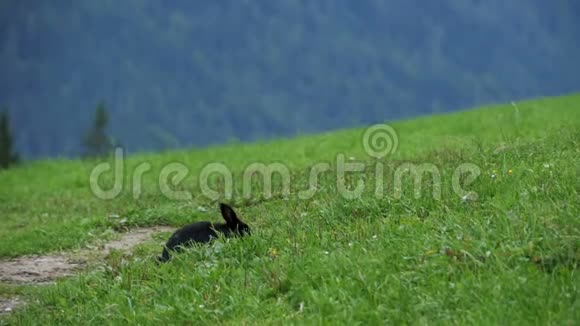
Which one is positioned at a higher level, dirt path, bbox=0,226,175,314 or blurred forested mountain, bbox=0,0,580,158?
blurred forested mountain, bbox=0,0,580,158

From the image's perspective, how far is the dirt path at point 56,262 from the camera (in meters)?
9.29

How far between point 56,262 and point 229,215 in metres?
2.98

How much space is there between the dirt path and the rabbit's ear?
2.18 metres

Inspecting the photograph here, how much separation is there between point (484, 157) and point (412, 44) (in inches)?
7455

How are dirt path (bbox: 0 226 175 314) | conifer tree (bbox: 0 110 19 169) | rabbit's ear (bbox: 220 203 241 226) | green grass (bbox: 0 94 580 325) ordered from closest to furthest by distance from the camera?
1. green grass (bbox: 0 94 580 325)
2. rabbit's ear (bbox: 220 203 241 226)
3. dirt path (bbox: 0 226 175 314)
4. conifer tree (bbox: 0 110 19 169)

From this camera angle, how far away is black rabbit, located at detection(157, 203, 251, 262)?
8.11 metres

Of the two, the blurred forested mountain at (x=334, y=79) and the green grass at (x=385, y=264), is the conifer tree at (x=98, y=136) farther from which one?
the blurred forested mountain at (x=334, y=79)

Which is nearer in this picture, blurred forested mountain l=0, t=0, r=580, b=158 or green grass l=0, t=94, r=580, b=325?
green grass l=0, t=94, r=580, b=325

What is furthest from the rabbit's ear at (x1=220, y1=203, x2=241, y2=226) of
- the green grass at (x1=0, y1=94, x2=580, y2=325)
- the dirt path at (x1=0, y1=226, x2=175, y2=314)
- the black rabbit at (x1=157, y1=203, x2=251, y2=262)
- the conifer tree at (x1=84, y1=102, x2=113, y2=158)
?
the conifer tree at (x1=84, y1=102, x2=113, y2=158)

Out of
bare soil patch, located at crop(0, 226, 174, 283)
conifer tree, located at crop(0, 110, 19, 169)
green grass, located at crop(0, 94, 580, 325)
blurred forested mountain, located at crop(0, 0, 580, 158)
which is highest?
blurred forested mountain, located at crop(0, 0, 580, 158)

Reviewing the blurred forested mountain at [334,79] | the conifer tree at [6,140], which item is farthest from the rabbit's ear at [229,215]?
the blurred forested mountain at [334,79]

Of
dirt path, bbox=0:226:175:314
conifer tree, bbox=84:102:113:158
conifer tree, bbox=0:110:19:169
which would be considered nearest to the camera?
dirt path, bbox=0:226:175:314

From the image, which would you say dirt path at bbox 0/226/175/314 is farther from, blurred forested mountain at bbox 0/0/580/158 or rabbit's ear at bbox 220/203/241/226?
blurred forested mountain at bbox 0/0/580/158

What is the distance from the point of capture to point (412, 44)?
195m
